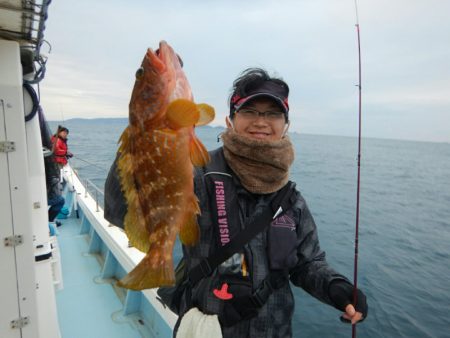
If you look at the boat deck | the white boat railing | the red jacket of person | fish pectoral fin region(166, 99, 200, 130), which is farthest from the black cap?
the red jacket of person

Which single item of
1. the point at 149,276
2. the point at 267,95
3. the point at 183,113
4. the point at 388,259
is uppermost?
the point at 267,95

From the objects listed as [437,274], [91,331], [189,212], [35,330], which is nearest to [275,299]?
[189,212]

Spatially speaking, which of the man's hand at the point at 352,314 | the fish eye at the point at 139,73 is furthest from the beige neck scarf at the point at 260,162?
the man's hand at the point at 352,314

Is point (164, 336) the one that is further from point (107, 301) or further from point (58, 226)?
point (58, 226)

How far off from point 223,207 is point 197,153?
529 millimetres

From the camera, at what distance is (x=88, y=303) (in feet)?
14.4

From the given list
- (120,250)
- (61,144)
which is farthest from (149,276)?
(61,144)

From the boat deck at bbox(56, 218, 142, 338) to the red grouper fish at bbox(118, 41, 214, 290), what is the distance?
118 inches

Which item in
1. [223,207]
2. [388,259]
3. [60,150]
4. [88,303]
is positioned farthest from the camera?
[60,150]

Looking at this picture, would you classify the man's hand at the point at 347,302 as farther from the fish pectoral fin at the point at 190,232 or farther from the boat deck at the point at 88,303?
the boat deck at the point at 88,303

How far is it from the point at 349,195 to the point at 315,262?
18198 millimetres

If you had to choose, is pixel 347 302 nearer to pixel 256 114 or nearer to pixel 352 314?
pixel 352 314

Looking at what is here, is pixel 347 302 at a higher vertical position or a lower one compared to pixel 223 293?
lower

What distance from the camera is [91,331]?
385 centimetres
